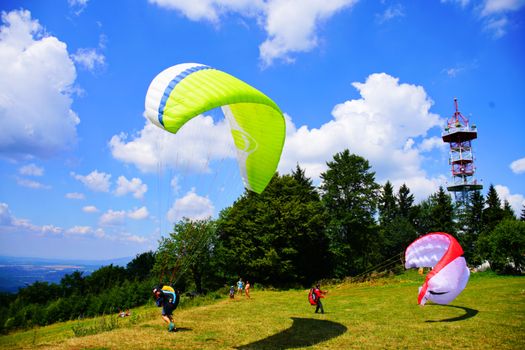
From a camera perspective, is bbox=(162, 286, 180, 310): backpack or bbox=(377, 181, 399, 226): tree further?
bbox=(377, 181, 399, 226): tree

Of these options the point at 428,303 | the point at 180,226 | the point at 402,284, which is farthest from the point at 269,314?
the point at 180,226

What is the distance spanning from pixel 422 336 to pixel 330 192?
2988 centimetres

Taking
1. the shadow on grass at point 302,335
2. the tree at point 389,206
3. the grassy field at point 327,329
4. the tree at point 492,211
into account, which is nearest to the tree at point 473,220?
the tree at point 492,211

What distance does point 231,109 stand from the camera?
424 inches

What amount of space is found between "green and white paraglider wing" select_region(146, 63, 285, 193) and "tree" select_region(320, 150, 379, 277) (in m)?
29.0

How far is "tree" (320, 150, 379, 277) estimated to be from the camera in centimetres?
3825

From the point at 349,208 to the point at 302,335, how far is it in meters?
29.6

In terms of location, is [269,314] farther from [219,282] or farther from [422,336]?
[219,282]

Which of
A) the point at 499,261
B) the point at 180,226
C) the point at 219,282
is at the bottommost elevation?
the point at 219,282

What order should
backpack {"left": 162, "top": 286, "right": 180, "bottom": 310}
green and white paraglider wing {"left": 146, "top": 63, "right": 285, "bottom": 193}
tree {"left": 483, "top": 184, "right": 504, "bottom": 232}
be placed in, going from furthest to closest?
tree {"left": 483, "top": 184, "right": 504, "bottom": 232} → backpack {"left": 162, "top": 286, "right": 180, "bottom": 310} → green and white paraglider wing {"left": 146, "top": 63, "right": 285, "bottom": 193}

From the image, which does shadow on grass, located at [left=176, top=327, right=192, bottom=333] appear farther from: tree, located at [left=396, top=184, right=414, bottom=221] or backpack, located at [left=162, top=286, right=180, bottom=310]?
tree, located at [left=396, top=184, right=414, bottom=221]

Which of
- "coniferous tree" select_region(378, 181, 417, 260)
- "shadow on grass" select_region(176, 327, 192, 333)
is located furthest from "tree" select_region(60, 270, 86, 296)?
Answer: "shadow on grass" select_region(176, 327, 192, 333)

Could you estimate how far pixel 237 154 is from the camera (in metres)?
10.9

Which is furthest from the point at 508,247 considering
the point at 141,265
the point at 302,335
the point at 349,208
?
the point at 141,265
